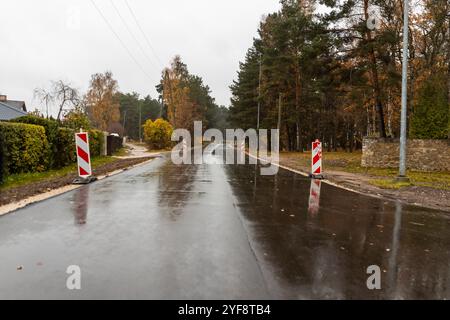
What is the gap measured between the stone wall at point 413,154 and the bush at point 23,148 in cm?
1741

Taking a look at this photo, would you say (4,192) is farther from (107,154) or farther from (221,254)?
(107,154)

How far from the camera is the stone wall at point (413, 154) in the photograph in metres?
19.4

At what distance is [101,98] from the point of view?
226 feet

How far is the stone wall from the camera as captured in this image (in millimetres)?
19422

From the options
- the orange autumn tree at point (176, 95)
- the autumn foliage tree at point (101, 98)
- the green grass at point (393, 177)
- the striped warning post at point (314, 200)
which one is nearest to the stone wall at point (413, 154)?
the green grass at point (393, 177)

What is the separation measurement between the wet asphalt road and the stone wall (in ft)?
43.9

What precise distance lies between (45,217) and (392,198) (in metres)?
8.68

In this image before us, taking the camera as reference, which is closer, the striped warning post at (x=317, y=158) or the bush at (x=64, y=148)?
the striped warning post at (x=317, y=158)

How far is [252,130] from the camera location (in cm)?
5638

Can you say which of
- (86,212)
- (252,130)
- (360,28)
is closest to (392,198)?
(86,212)

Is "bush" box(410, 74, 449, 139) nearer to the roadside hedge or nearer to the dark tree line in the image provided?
the dark tree line

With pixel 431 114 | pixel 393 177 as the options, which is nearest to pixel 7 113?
pixel 393 177

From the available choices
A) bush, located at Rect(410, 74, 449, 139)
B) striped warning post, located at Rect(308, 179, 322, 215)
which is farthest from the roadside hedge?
bush, located at Rect(410, 74, 449, 139)

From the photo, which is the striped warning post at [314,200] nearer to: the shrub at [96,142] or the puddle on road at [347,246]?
the puddle on road at [347,246]
